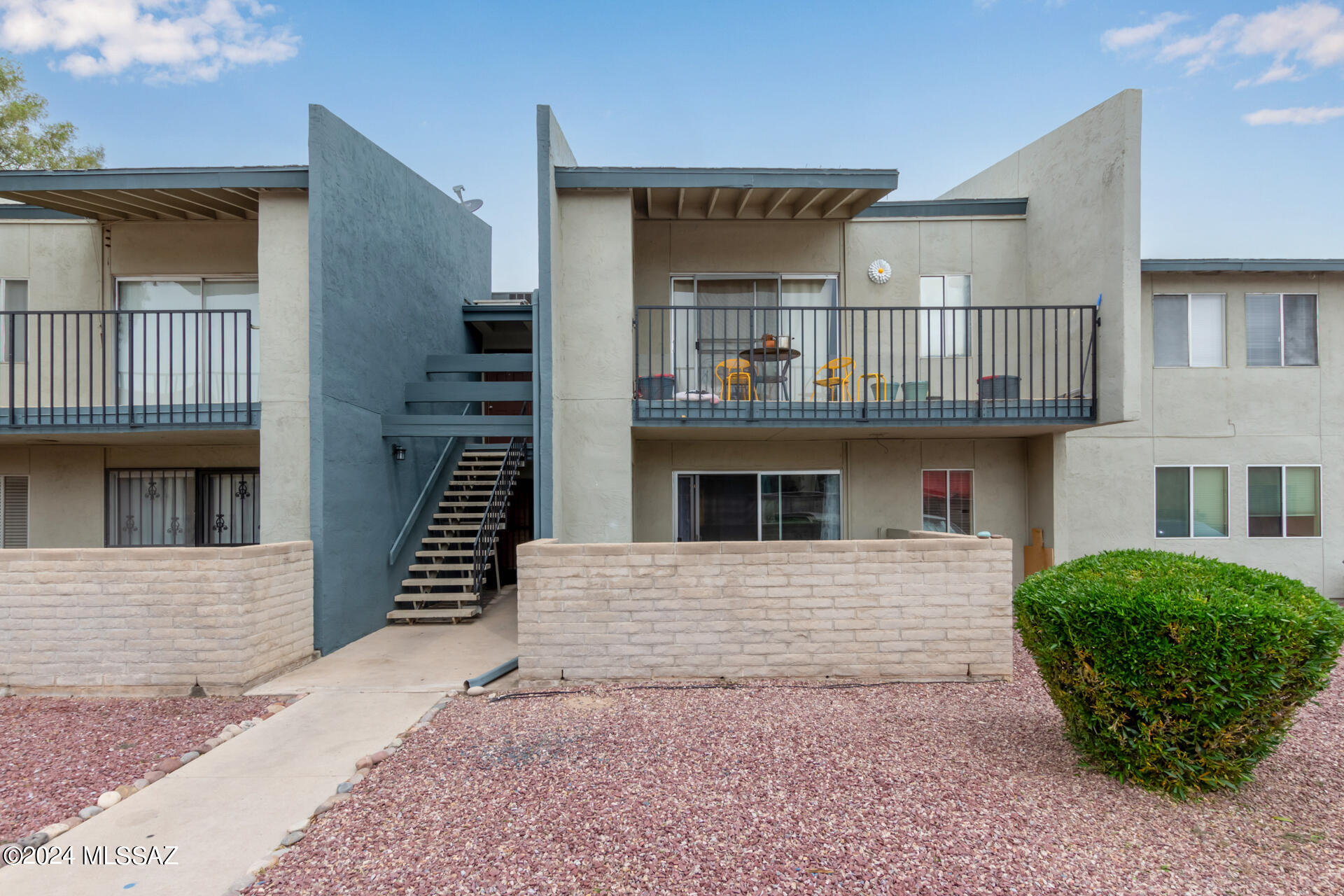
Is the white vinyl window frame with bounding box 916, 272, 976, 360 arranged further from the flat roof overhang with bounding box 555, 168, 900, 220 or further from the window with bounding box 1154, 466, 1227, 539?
the window with bounding box 1154, 466, 1227, 539

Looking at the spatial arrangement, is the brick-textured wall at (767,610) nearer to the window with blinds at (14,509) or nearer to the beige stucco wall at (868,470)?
the beige stucco wall at (868,470)

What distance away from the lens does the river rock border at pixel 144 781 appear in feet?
11.1

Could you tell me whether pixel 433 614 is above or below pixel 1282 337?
below

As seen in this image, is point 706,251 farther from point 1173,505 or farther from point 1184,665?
point 1173,505

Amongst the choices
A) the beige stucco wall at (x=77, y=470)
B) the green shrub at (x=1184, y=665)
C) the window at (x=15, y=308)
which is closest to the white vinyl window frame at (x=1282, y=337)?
the green shrub at (x=1184, y=665)

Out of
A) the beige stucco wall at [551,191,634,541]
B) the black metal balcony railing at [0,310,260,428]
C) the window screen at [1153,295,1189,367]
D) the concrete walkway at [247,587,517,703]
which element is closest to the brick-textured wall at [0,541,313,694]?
the concrete walkway at [247,587,517,703]

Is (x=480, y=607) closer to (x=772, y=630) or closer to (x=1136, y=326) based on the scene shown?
(x=772, y=630)

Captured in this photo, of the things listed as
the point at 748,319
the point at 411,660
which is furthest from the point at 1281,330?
the point at 411,660

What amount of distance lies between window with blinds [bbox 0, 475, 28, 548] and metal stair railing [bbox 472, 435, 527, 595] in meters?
6.36

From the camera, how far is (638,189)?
7965mm

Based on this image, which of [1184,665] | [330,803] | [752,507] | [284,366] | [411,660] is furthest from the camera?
[752,507]

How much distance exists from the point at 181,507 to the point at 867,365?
31.4 feet

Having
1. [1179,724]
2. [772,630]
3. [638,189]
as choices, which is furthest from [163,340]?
[1179,724]

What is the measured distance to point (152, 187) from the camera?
24.2 feet
